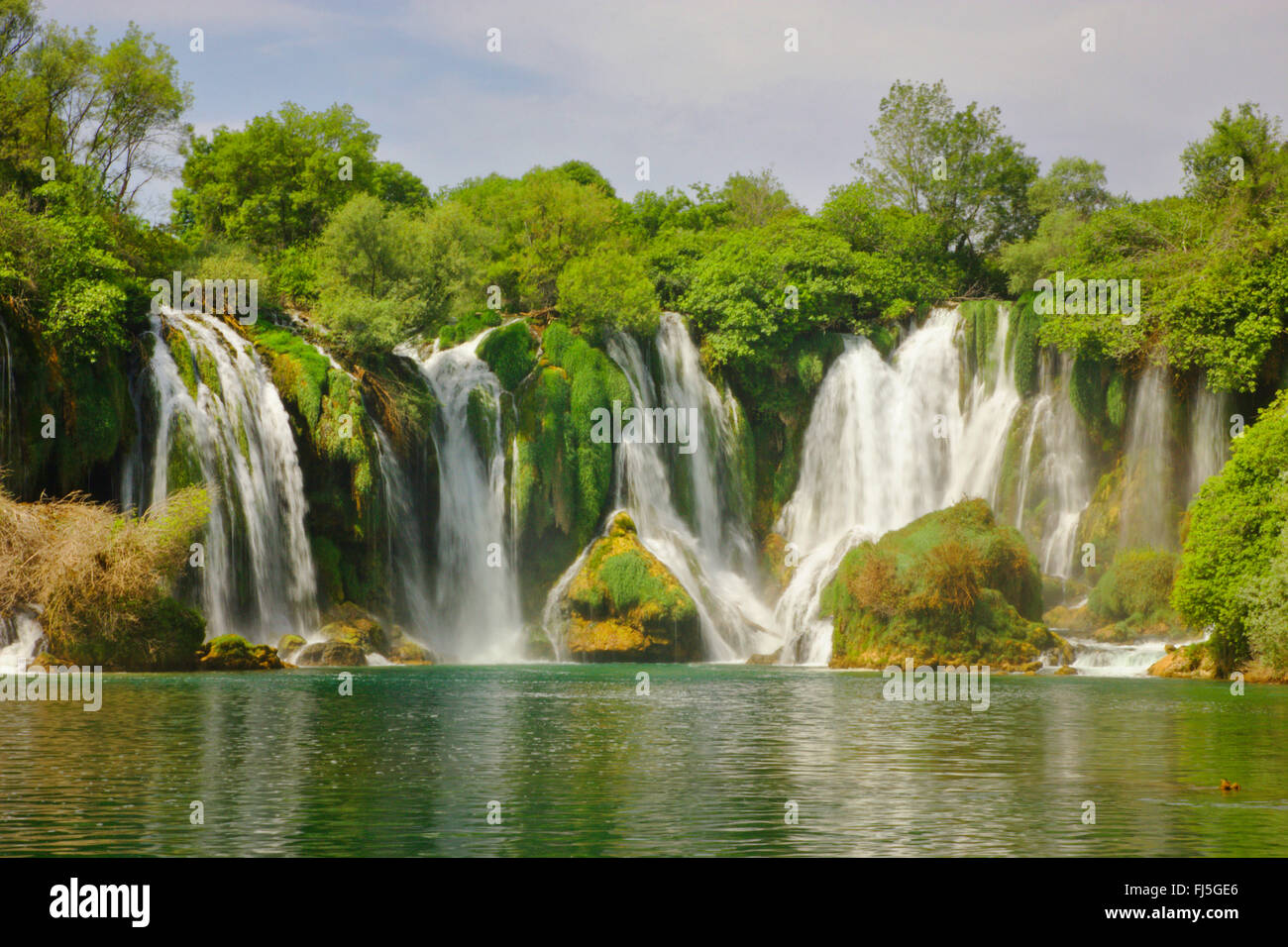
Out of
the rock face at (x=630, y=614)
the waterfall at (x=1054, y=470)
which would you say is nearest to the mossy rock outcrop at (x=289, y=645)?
the rock face at (x=630, y=614)

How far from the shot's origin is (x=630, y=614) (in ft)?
170

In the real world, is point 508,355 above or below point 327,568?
above

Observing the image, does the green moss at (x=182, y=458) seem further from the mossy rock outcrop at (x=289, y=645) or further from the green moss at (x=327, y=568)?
the mossy rock outcrop at (x=289, y=645)

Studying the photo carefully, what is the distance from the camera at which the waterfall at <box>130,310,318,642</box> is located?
44.6m

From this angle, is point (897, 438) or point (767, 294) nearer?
point (897, 438)

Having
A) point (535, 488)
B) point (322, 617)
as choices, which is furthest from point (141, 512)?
point (535, 488)

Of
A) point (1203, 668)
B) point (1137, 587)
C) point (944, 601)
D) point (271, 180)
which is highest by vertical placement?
point (271, 180)

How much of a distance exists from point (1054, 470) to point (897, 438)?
7.49 m

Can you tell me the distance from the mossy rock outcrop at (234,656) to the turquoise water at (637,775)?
8564 millimetres

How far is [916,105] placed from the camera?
246ft

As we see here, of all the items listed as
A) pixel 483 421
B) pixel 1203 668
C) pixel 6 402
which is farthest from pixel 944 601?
pixel 6 402

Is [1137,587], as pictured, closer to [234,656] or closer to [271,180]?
[234,656]
